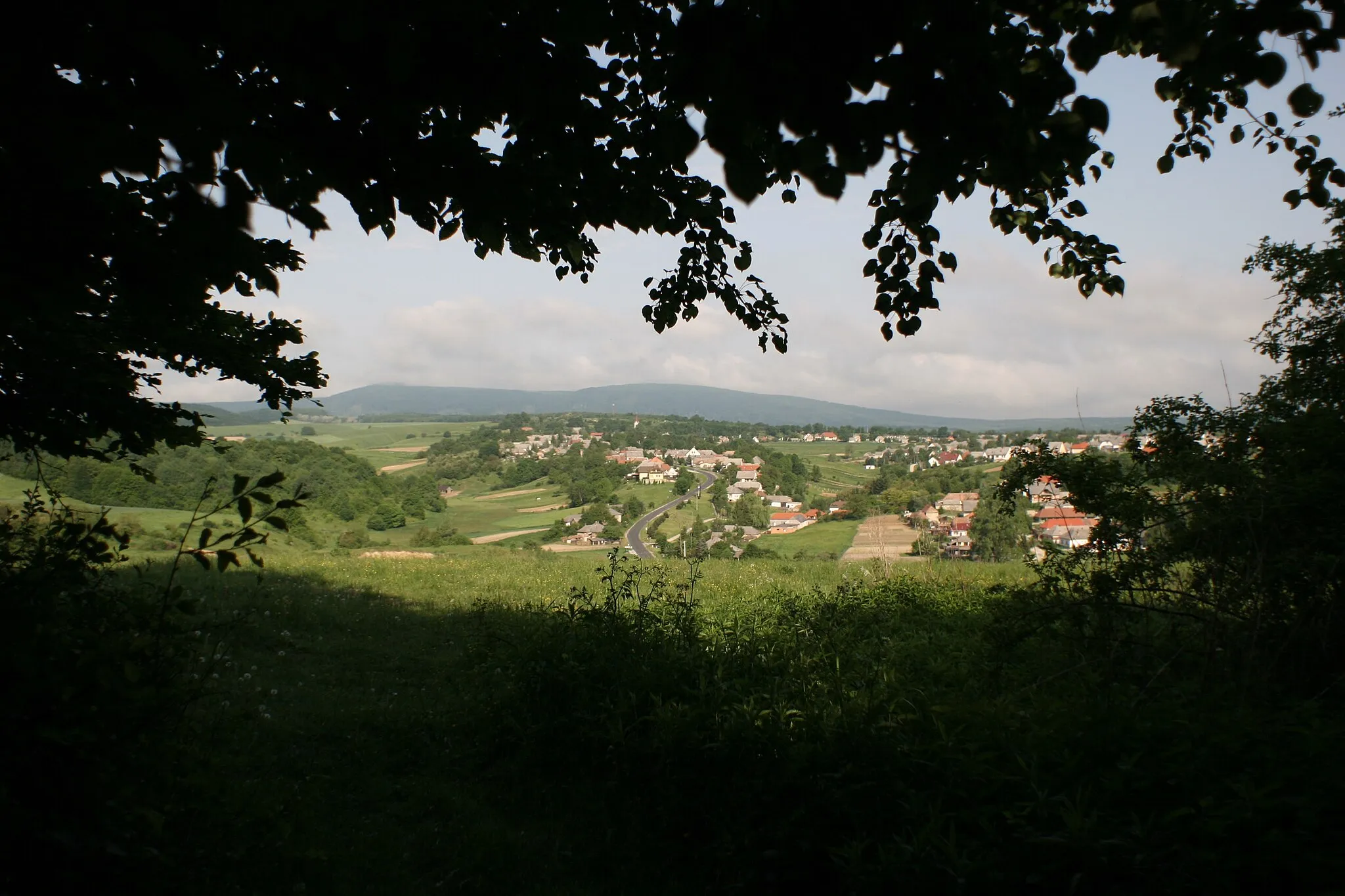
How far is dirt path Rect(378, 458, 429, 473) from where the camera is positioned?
158ft

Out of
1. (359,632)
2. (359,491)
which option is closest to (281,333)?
(359,632)

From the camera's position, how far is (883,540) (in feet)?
59.0

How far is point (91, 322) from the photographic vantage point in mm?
4809

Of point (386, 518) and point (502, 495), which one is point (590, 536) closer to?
point (386, 518)

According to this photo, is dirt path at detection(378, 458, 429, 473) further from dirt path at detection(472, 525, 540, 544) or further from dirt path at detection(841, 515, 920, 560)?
dirt path at detection(841, 515, 920, 560)

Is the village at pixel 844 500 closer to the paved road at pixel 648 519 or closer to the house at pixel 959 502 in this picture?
the house at pixel 959 502

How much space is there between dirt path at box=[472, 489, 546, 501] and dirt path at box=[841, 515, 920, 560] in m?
26.8

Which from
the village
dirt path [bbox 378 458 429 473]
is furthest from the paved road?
dirt path [bbox 378 458 429 473]

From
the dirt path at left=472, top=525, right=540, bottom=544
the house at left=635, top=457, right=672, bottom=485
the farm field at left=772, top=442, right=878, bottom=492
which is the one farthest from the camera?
the farm field at left=772, top=442, right=878, bottom=492

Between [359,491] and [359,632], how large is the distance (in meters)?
22.0

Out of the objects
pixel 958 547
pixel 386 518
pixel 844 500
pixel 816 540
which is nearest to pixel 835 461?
pixel 844 500

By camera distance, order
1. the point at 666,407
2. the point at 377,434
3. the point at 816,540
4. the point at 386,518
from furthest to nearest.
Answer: the point at 666,407 → the point at 377,434 → the point at 386,518 → the point at 816,540

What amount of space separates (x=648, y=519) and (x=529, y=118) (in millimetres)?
27159

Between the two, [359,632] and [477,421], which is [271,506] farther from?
[477,421]
